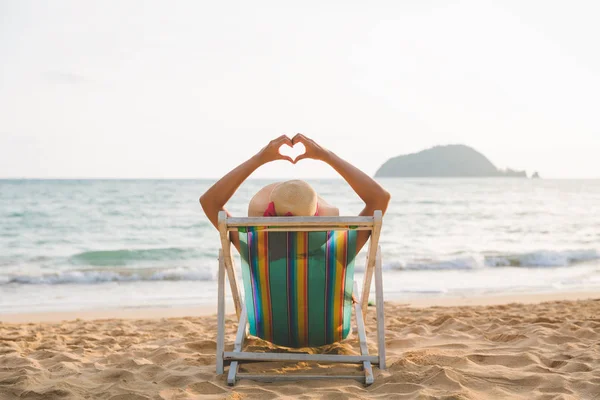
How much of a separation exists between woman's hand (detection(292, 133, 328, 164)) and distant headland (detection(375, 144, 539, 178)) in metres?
64.4

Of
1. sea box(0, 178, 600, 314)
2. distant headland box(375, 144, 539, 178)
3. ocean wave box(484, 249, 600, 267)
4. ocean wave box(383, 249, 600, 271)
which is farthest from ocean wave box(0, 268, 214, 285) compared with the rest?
distant headland box(375, 144, 539, 178)

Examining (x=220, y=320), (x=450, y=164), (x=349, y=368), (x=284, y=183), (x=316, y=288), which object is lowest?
(x=349, y=368)

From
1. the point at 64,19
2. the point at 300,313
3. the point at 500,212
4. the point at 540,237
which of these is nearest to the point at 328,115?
the point at 500,212

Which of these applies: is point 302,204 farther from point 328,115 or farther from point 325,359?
point 328,115

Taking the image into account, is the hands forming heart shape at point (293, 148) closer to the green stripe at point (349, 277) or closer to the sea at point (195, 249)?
the green stripe at point (349, 277)

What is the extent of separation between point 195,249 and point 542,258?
7.32m

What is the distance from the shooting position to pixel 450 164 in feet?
219

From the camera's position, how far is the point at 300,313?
10.4ft

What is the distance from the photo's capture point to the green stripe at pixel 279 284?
2.98m

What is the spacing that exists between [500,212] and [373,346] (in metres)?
20.3

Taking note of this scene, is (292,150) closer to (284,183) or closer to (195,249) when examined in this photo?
(284,183)

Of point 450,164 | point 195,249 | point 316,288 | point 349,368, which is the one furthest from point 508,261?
point 450,164

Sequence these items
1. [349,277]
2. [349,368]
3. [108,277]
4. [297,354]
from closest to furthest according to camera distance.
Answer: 1. [297,354]
2. [349,277]
3. [349,368]
4. [108,277]

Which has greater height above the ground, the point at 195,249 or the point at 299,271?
the point at 299,271
